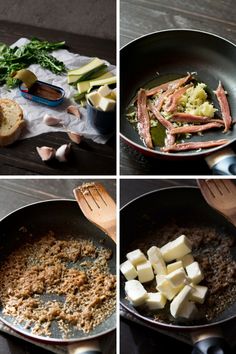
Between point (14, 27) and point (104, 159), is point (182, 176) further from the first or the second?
point (14, 27)

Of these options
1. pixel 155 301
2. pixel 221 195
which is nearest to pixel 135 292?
pixel 155 301

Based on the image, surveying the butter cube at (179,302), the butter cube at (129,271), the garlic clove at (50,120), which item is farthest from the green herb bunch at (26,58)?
the butter cube at (179,302)

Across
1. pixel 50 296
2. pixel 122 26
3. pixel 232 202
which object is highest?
pixel 122 26

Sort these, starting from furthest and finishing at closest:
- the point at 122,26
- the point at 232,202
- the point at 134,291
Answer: the point at 122,26 → the point at 232,202 → the point at 134,291

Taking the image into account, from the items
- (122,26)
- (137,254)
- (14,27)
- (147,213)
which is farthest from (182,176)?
(14,27)

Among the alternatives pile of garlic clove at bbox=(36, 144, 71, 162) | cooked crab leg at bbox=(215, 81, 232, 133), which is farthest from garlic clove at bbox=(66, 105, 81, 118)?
cooked crab leg at bbox=(215, 81, 232, 133)

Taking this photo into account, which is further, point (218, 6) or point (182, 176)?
point (218, 6)

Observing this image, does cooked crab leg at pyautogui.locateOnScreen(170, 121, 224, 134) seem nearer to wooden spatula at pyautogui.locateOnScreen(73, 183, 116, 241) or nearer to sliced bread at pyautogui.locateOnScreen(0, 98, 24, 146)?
wooden spatula at pyautogui.locateOnScreen(73, 183, 116, 241)
